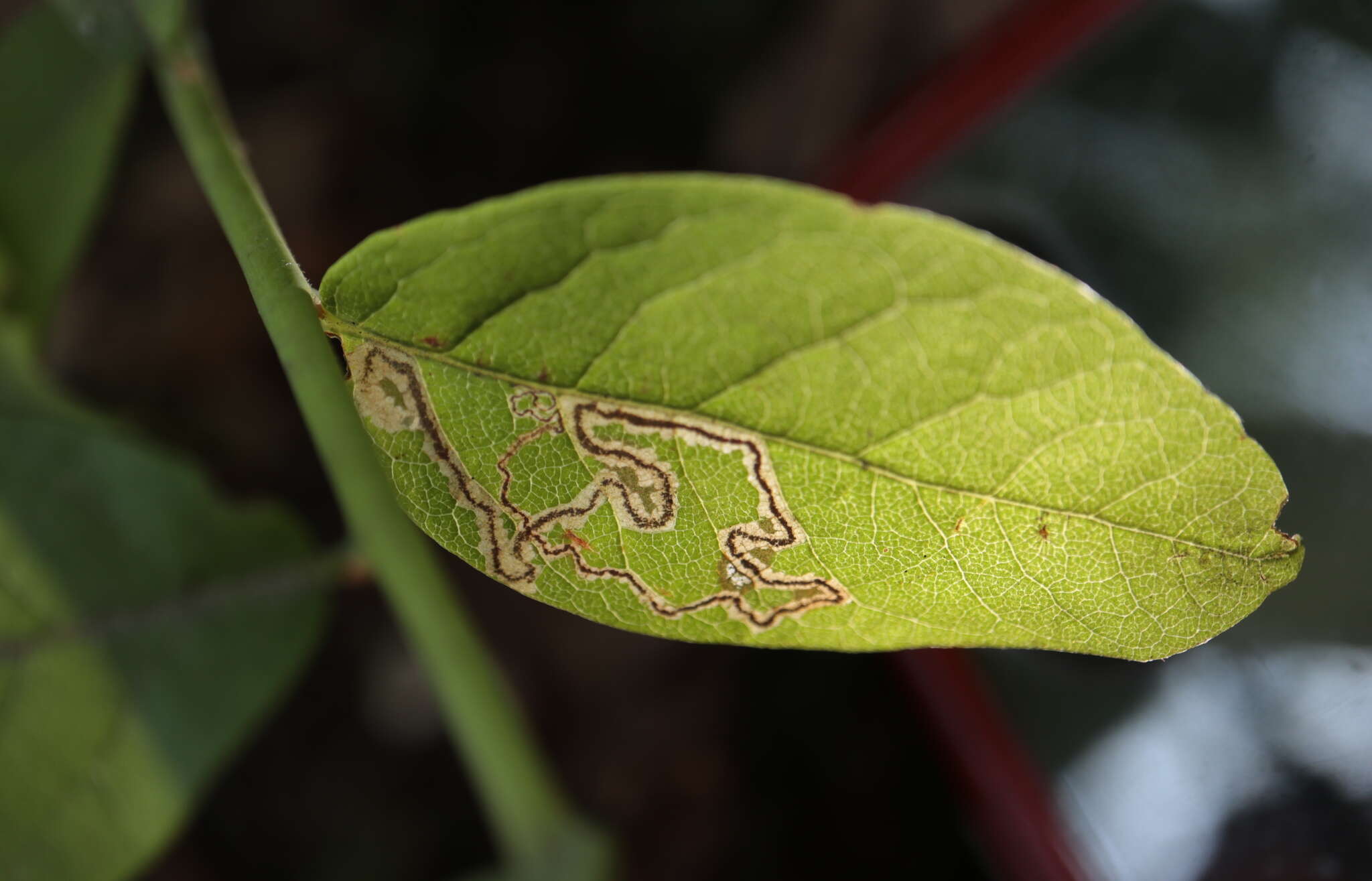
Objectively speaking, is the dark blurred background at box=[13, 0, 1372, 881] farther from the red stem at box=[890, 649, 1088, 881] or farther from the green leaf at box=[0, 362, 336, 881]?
the green leaf at box=[0, 362, 336, 881]

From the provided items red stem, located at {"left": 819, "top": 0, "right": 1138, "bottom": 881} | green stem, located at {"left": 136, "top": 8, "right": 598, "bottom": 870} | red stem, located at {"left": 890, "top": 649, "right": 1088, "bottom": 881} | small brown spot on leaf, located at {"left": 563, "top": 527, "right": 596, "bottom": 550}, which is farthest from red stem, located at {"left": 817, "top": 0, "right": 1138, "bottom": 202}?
small brown spot on leaf, located at {"left": 563, "top": 527, "right": 596, "bottom": 550}

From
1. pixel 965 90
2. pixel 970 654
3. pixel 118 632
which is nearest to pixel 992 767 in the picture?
pixel 970 654

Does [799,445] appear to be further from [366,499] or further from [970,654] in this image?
[970,654]

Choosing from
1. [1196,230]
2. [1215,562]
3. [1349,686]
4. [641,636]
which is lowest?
[1349,686]

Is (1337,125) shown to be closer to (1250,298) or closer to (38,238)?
(1250,298)

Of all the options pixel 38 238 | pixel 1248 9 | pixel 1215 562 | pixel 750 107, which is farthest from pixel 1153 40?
pixel 38 238

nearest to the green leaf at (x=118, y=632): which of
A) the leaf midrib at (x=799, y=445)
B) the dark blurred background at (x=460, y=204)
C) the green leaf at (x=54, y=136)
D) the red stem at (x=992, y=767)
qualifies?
the green leaf at (x=54, y=136)

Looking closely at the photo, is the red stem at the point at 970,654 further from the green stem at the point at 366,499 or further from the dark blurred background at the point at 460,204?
the green stem at the point at 366,499
